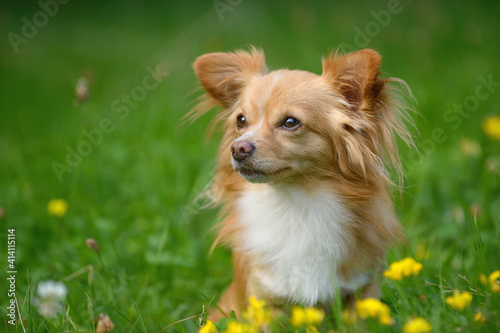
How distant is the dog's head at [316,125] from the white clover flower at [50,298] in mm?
1169

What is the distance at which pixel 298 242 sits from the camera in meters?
2.52

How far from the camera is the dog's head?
2371 millimetres

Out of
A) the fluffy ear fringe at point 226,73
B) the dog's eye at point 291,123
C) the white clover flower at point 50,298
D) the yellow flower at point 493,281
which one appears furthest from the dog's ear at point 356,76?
the white clover flower at point 50,298

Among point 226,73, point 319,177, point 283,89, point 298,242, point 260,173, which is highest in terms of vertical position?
point 226,73

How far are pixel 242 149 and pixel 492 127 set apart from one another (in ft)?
7.72

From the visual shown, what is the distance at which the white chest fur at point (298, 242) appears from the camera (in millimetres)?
2430

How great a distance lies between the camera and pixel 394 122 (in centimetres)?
244

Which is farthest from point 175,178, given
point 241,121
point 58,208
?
point 241,121

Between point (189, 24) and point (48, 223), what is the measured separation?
21.2 feet

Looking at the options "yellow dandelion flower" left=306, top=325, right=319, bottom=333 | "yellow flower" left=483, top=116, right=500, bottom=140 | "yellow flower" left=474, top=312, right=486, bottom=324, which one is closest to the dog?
"yellow dandelion flower" left=306, top=325, right=319, bottom=333

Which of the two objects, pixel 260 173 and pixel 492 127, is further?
pixel 492 127

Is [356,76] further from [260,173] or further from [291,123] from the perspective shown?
[260,173]

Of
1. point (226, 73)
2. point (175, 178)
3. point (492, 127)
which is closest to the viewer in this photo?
point (226, 73)

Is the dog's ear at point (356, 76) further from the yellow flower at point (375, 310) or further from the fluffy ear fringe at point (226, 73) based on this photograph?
the yellow flower at point (375, 310)
